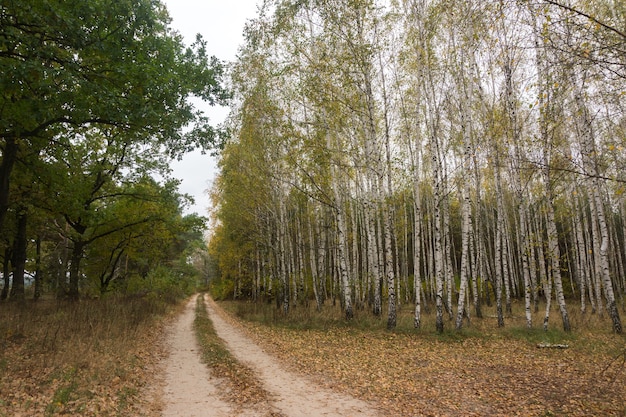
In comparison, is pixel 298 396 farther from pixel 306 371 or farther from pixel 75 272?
pixel 75 272

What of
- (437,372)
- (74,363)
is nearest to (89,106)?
(74,363)

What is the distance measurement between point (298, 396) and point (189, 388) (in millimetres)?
2181

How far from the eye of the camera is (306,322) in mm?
15023

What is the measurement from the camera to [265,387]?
22.3 feet

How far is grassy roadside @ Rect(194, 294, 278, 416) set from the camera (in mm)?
6116

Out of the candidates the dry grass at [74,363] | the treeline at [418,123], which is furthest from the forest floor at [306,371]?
the treeline at [418,123]

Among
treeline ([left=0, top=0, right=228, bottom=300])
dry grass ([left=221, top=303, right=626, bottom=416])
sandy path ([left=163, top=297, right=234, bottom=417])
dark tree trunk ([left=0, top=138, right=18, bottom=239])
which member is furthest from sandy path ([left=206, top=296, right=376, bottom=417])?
dark tree trunk ([left=0, top=138, right=18, bottom=239])

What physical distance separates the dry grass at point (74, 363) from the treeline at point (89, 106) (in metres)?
3.53

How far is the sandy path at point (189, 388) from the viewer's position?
557 cm

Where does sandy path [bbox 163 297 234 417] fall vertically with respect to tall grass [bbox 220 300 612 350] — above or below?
above

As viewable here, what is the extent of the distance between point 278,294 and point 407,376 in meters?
15.6

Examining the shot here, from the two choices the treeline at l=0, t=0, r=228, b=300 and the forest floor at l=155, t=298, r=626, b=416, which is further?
the treeline at l=0, t=0, r=228, b=300

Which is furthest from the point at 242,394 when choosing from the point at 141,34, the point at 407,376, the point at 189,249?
the point at 189,249

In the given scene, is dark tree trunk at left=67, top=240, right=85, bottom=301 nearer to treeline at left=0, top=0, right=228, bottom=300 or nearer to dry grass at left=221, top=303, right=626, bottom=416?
treeline at left=0, top=0, right=228, bottom=300
